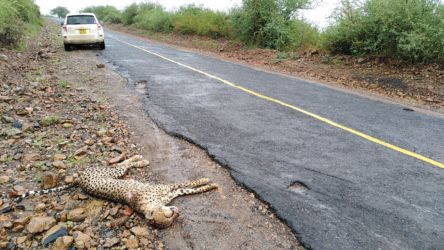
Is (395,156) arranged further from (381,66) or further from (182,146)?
(381,66)

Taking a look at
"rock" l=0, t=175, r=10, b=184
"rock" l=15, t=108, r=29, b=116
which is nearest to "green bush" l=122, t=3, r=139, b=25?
"rock" l=15, t=108, r=29, b=116

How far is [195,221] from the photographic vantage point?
336 cm

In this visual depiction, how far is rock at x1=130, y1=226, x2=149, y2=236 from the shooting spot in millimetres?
3159

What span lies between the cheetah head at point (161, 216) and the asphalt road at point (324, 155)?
993 mm

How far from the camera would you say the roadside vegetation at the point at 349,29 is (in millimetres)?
9828

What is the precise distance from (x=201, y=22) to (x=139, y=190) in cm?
2003

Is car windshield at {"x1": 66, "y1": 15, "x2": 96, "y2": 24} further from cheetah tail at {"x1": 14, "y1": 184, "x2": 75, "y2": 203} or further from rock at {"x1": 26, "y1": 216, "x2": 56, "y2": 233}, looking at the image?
rock at {"x1": 26, "y1": 216, "x2": 56, "y2": 233}

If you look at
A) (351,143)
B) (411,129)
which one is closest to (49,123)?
(351,143)

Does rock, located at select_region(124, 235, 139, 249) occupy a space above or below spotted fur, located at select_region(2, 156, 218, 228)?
below

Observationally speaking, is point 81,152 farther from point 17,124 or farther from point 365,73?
point 365,73

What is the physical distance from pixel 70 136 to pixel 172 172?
6.44ft

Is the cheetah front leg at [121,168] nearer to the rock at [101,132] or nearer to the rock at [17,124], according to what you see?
the rock at [101,132]

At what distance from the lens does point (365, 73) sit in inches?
419

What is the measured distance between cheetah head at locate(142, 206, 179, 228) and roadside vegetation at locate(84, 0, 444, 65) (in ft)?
28.9
